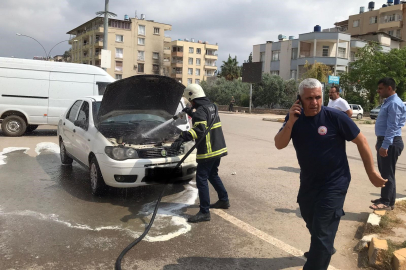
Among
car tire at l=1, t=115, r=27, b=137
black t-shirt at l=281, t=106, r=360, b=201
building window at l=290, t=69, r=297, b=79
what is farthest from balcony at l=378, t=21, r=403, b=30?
black t-shirt at l=281, t=106, r=360, b=201

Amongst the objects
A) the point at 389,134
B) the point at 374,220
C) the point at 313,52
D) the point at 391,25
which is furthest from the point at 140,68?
the point at 374,220

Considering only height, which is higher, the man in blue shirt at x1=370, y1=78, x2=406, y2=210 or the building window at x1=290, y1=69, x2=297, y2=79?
the building window at x1=290, y1=69, x2=297, y2=79

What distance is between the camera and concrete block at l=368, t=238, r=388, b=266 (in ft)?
12.1

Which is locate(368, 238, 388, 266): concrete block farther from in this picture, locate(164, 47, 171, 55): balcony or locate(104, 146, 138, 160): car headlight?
locate(164, 47, 171, 55): balcony

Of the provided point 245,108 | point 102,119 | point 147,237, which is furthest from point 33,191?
point 245,108

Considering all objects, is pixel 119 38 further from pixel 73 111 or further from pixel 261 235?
pixel 261 235

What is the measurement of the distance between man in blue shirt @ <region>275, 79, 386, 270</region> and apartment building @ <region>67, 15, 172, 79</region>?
66728 mm

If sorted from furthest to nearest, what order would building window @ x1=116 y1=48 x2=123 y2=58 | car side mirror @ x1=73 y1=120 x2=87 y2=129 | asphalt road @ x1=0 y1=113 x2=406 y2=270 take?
building window @ x1=116 y1=48 x2=123 y2=58, car side mirror @ x1=73 y1=120 x2=87 y2=129, asphalt road @ x1=0 y1=113 x2=406 y2=270

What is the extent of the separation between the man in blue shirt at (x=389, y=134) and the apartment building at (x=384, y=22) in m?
57.8

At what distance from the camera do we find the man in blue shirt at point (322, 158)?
9.70 ft

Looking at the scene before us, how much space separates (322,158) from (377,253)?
1.40 metres

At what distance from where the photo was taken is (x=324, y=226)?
2.95 meters

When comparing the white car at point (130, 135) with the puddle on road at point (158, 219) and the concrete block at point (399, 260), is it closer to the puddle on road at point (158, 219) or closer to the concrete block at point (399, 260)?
the puddle on road at point (158, 219)

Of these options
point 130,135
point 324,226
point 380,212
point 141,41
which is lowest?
point 380,212
